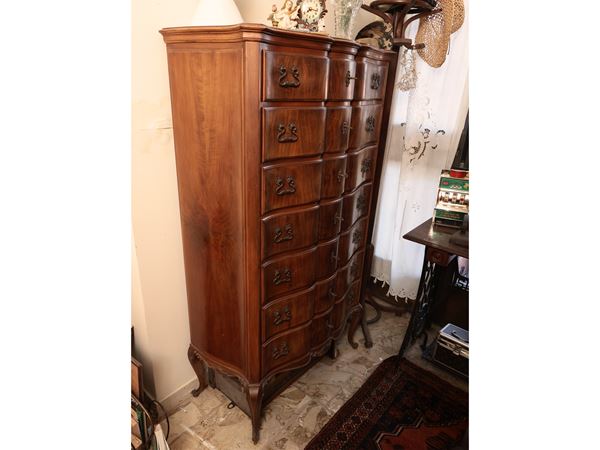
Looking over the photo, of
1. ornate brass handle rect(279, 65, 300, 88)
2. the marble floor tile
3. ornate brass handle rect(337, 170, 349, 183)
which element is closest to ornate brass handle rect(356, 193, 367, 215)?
ornate brass handle rect(337, 170, 349, 183)

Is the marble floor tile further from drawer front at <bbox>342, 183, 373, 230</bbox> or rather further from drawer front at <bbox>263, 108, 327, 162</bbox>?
drawer front at <bbox>263, 108, 327, 162</bbox>

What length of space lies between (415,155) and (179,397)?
1.76m

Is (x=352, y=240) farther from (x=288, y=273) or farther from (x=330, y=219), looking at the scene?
(x=288, y=273)

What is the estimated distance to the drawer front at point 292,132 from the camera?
3.52 feet

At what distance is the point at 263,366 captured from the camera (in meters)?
1.40

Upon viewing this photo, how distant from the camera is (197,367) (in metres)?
1.67

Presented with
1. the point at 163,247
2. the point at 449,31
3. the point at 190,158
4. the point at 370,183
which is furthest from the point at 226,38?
the point at 449,31

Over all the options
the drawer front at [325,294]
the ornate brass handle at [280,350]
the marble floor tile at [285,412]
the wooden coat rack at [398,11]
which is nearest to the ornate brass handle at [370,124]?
the wooden coat rack at [398,11]

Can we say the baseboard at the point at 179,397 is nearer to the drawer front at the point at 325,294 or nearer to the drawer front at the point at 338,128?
the drawer front at the point at 325,294

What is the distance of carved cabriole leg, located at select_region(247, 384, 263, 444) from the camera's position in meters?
1.41

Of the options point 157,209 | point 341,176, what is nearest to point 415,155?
point 341,176

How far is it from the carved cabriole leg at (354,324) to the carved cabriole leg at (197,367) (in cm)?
84
